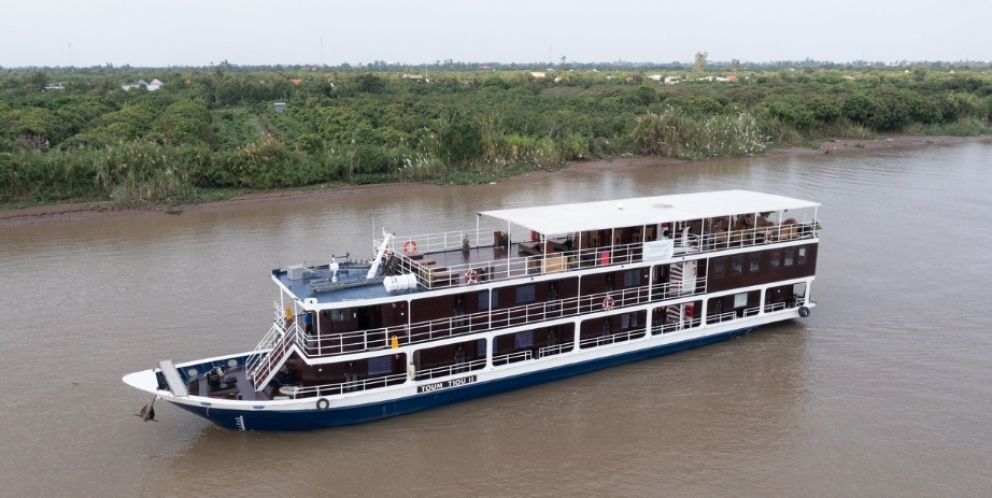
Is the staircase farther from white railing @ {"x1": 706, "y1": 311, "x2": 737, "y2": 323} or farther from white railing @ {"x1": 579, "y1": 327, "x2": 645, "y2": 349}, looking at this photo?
white railing @ {"x1": 706, "y1": 311, "x2": 737, "y2": 323}

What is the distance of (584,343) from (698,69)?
16403 centimetres

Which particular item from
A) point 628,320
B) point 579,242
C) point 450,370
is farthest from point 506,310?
point 628,320

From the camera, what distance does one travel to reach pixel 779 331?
68.1 ft

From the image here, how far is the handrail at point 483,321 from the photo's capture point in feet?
49.5

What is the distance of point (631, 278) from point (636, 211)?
1863 mm

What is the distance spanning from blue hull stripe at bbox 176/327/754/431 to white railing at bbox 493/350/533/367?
0.39m

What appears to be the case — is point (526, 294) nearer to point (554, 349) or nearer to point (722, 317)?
point (554, 349)

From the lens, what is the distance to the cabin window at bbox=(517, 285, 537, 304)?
16.9 metres

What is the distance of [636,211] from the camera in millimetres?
19016

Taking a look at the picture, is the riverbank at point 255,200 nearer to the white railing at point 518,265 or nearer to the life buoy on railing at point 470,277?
the white railing at point 518,265

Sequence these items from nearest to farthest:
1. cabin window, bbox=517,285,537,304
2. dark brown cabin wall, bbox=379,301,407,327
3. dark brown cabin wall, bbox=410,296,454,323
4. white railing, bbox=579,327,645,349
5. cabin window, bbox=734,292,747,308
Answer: dark brown cabin wall, bbox=379,301,407,327 → dark brown cabin wall, bbox=410,296,454,323 → cabin window, bbox=517,285,537,304 → white railing, bbox=579,327,645,349 → cabin window, bbox=734,292,747,308

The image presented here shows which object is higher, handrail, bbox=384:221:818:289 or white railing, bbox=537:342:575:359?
handrail, bbox=384:221:818:289

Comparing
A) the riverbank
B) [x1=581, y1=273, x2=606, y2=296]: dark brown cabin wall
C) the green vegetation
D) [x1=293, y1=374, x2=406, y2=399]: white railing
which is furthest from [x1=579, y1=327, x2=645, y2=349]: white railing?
the green vegetation

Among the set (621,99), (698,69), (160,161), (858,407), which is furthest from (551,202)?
(698,69)
